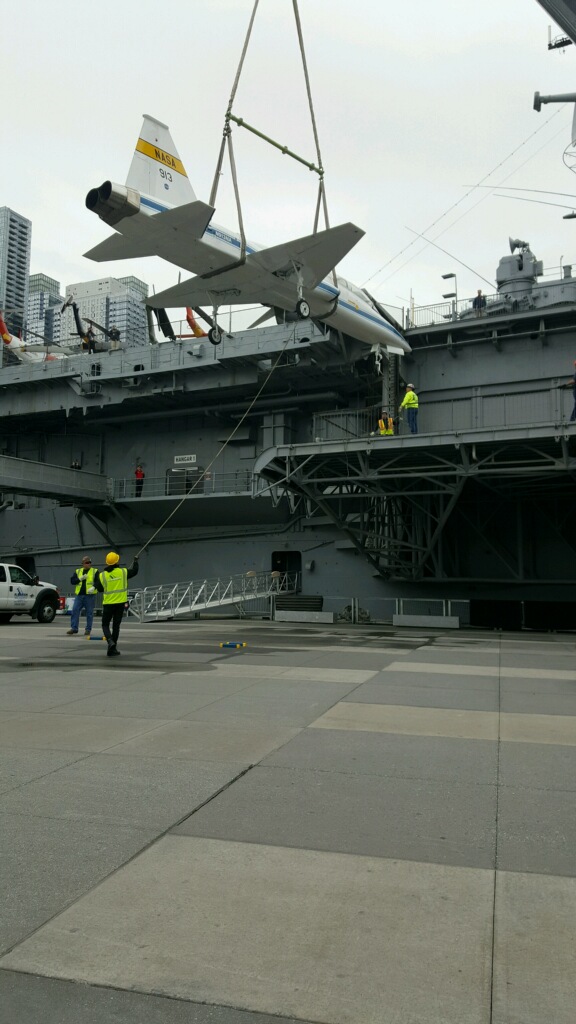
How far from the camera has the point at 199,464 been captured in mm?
30078

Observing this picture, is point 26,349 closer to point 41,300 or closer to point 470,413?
point 470,413

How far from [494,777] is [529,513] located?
2096 cm

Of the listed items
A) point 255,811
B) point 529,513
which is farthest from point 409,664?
point 529,513

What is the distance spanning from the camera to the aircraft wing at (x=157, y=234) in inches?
667

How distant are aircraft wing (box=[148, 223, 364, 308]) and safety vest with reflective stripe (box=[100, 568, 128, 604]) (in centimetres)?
1072

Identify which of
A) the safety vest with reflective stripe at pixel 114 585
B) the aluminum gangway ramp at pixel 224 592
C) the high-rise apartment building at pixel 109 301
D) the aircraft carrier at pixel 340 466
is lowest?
the aluminum gangway ramp at pixel 224 592

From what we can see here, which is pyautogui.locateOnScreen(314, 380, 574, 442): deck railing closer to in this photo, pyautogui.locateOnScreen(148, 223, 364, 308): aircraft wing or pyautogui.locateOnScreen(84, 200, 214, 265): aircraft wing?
pyautogui.locateOnScreen(148, 223, 364, 308): aircraft wing

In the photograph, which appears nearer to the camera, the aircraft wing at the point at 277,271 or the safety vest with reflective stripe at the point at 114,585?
the safety vest with reflective stripe at the point at 114,585

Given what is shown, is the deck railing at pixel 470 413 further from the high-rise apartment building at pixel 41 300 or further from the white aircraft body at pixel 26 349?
the high-rise apartment building at pixel 41 300

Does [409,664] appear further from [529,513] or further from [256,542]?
[256,542]

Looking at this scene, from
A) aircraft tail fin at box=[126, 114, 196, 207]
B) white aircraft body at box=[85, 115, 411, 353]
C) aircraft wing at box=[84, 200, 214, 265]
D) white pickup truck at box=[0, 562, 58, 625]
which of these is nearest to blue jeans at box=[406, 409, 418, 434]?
white aircraft body at box=[85, 115, 411, 353]

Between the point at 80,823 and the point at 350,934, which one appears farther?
the point at 80,823

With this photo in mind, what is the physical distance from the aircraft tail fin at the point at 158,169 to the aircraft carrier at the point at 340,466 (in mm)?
6838

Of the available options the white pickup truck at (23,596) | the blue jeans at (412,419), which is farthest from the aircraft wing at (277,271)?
the white pickup truck at (23,596)
